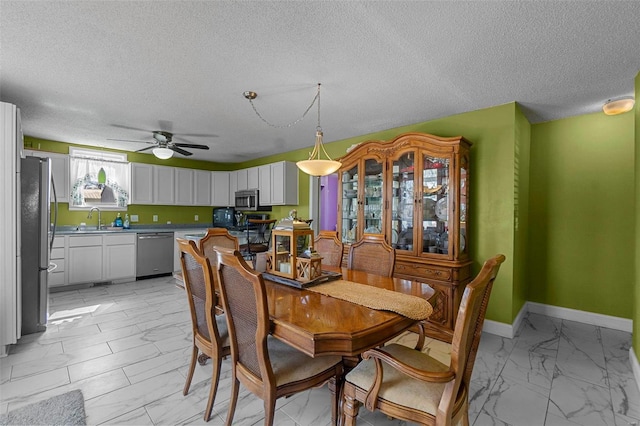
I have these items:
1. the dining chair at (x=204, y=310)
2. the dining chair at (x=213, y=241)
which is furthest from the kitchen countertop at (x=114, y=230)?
the dining chair at (x=204, y=310)

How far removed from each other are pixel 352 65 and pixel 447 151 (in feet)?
4.67

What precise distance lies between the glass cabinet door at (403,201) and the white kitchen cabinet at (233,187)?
3.96 meters

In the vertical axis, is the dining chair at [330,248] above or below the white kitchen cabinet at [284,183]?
below

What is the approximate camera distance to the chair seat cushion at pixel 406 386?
1.25m

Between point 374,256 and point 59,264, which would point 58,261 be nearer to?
point 59,264

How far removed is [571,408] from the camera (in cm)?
190

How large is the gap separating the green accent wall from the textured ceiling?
34 centimetres

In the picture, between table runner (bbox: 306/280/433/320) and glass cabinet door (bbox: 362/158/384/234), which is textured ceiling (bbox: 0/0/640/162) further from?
table runner (bbox: 306/280/433/320)

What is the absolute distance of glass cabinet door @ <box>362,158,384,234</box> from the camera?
3.64m

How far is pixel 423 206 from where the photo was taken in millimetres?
3223

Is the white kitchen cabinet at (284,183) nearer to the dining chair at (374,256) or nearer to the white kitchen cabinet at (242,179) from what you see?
the white kitchen cabinet at (242,179)

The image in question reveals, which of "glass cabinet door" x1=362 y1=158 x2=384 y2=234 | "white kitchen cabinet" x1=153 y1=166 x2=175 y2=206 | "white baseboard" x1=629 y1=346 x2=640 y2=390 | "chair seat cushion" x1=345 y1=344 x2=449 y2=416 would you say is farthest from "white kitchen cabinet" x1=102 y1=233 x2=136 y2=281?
"white baseboard" x1=629 y1=346 x2=640 y2=390

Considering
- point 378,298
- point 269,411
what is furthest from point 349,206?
point 269,411

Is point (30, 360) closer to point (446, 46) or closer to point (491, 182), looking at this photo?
point (446, 46)
